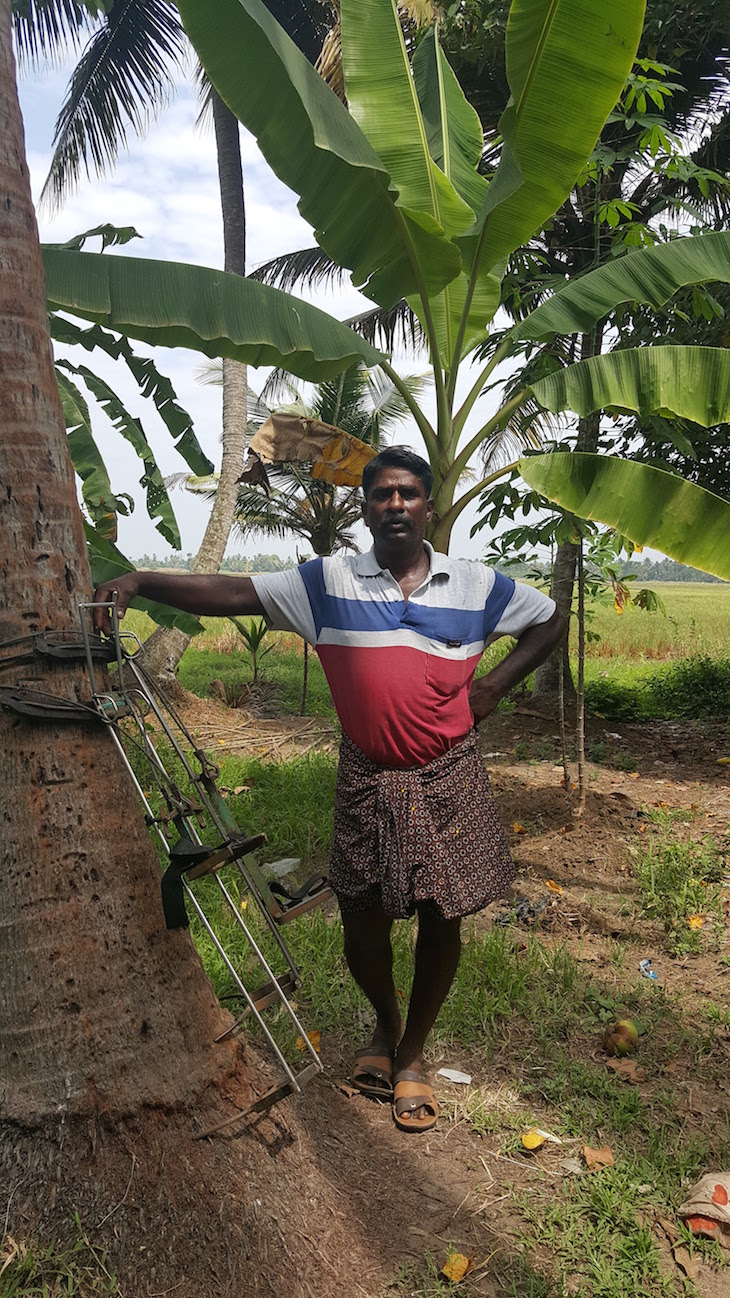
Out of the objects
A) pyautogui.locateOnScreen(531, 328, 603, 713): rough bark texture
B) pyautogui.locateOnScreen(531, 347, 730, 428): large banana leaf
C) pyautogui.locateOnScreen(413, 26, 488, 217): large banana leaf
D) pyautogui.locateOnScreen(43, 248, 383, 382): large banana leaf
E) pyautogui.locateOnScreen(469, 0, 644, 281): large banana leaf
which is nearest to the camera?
pyautogui.locateOnScreen(469, 0, 644, 281): large banana leaf

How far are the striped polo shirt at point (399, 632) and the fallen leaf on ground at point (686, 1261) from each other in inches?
53.1

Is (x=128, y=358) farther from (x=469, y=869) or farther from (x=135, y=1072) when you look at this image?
(x=135, y=1072)

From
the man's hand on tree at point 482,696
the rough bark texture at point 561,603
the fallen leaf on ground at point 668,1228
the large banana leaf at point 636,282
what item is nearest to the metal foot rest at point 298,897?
the man's hand on tree at point 482,696

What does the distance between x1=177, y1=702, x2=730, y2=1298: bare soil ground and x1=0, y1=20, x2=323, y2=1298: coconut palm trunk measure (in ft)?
0.64

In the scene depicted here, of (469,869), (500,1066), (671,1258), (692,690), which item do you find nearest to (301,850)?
(500,1066)

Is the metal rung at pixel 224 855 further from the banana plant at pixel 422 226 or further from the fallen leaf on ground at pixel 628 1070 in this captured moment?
the banana plant at pixel 422 226

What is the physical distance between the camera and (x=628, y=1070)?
2822 mm

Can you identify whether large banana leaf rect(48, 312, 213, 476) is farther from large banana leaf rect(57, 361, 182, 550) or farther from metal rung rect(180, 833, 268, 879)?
metal rung rect(180, 833, 268, 879)

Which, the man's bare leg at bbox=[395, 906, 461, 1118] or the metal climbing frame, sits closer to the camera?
the metal climbing frame

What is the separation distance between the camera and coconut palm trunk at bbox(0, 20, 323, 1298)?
5.78ft

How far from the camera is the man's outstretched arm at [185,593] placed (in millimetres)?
1968

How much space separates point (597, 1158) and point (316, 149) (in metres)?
3.65

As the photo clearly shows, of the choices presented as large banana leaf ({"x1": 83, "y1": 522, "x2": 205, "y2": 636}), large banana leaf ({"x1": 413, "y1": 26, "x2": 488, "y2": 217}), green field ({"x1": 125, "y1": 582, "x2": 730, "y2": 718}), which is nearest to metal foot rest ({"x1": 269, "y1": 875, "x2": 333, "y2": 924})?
large banana leaf ({"x1": 83, "y1": 522, "x2": 205, "y2": 636})

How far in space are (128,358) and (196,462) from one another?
0.71m
